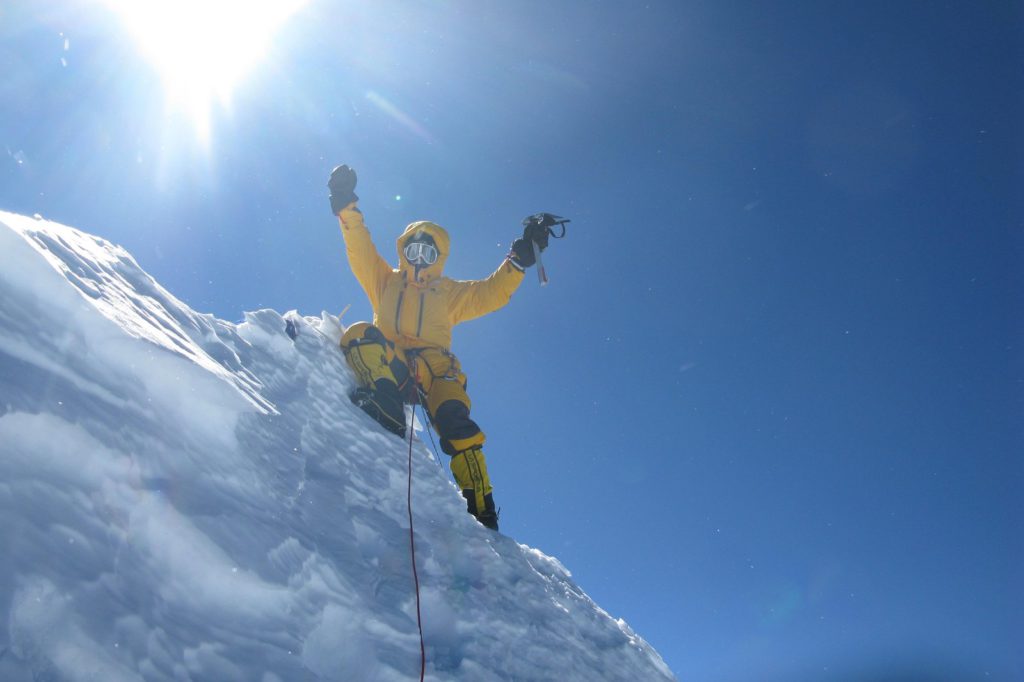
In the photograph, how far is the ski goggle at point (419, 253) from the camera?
19.5ft

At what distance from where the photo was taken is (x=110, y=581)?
4.75 ft

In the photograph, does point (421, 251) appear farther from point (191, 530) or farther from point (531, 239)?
point (191, 530)

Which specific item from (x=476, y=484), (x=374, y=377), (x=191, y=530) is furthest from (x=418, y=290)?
(x=191, y=530)

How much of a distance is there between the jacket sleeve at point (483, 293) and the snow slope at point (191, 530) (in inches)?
118

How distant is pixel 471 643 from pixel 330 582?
69 cm

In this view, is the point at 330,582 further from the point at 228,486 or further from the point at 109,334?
the point at 109,334

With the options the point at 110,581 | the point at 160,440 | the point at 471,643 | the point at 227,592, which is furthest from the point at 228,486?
the point at 471,643

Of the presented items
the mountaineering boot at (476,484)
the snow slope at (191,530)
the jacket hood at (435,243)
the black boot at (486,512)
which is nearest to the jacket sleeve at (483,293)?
the jacket hood at (435,243)

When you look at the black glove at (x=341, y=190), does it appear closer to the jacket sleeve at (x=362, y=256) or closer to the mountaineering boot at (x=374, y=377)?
the jacket sleeve at (x=362, y=256)

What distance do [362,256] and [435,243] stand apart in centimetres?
76

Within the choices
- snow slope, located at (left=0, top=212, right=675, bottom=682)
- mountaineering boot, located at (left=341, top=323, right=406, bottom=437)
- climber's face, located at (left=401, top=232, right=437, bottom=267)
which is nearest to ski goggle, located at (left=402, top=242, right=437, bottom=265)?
climber's face, located at (left=401, top=232, right=437, bottom=267)

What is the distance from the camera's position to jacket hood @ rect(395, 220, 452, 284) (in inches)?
232

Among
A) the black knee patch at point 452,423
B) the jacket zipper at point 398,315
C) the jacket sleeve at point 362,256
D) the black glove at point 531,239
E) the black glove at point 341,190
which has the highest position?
the black glove at point 531,239

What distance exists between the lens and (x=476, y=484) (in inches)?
172
